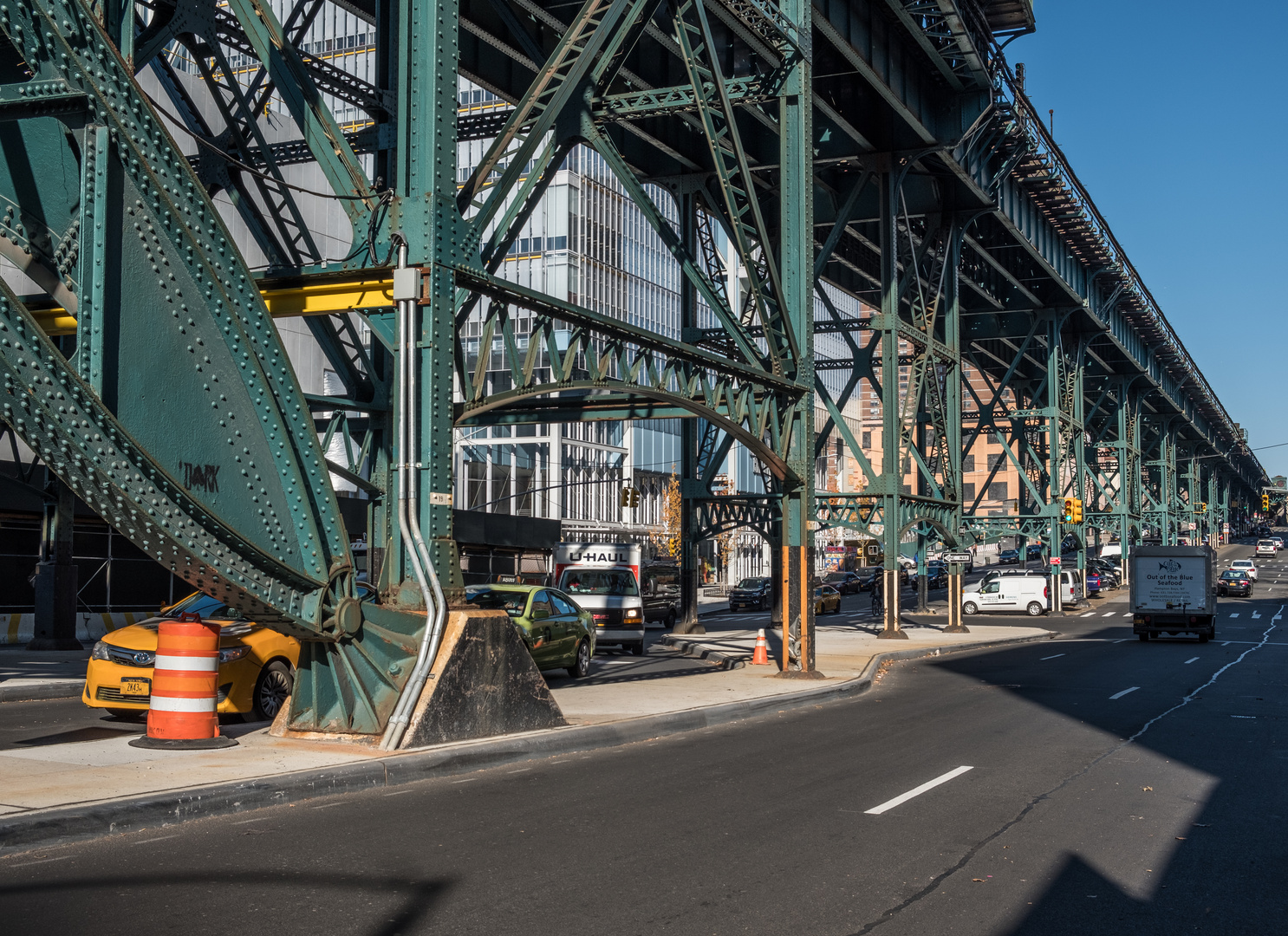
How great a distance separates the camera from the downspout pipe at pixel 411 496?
37.1 ft

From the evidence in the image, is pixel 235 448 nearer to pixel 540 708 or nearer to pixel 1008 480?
pixel 540 708

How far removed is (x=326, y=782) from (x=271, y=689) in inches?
161

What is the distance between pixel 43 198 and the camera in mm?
9188

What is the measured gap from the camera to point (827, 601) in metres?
53.4

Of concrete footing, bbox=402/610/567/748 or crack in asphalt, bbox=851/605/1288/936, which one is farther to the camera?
concrete footing, bbox=402/610/567/748

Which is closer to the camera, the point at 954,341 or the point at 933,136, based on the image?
the point at 933,136

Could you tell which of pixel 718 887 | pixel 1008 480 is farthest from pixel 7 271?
pixel 1008 480

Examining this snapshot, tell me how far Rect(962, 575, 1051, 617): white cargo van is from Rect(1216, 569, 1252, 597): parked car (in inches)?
720

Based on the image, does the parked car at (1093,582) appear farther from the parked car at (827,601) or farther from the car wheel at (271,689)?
the car wheel at (271,689)

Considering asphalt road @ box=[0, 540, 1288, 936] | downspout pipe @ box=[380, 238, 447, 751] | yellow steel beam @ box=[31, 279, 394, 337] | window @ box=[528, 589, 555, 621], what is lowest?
asphalt road @ box=[0, 540, 1288, 936]

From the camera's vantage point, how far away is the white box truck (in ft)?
117

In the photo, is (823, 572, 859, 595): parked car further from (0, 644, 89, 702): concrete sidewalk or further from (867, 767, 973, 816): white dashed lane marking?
(867, 767, 973, 816): white dashed lane marking

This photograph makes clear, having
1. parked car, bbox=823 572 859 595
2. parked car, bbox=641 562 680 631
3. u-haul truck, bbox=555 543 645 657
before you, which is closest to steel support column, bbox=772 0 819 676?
u-haul truck, bbox=555 543 645 657

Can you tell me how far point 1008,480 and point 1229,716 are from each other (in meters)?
144
